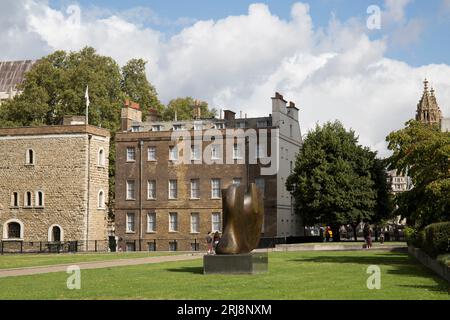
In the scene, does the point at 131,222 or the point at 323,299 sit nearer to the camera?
the point at 323,299

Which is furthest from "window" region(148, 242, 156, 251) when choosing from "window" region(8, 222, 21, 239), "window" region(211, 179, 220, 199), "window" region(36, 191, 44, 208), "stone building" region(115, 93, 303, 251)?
"window" region(8, 222, 21, 239)

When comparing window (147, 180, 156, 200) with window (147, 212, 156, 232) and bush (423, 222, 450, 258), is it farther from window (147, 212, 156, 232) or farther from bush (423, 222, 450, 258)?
bush (423, 222, 450, 258)

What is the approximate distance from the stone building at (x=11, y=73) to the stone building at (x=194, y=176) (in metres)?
53.3

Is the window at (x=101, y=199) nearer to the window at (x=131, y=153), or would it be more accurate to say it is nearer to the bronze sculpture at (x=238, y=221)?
the window at (x=131, y=153)

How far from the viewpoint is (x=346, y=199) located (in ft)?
200

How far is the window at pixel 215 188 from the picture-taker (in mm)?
66875

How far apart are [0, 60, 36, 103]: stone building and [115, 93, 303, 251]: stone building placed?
5327 centimetres

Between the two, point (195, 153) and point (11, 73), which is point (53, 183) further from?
point (11, 73)

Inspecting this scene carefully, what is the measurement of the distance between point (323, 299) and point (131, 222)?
51.1 m

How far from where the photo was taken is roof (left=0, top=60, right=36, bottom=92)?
4628 inches

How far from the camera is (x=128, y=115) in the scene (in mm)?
71250

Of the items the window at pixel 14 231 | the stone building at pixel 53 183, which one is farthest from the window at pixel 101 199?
the window at pixel 14 231
